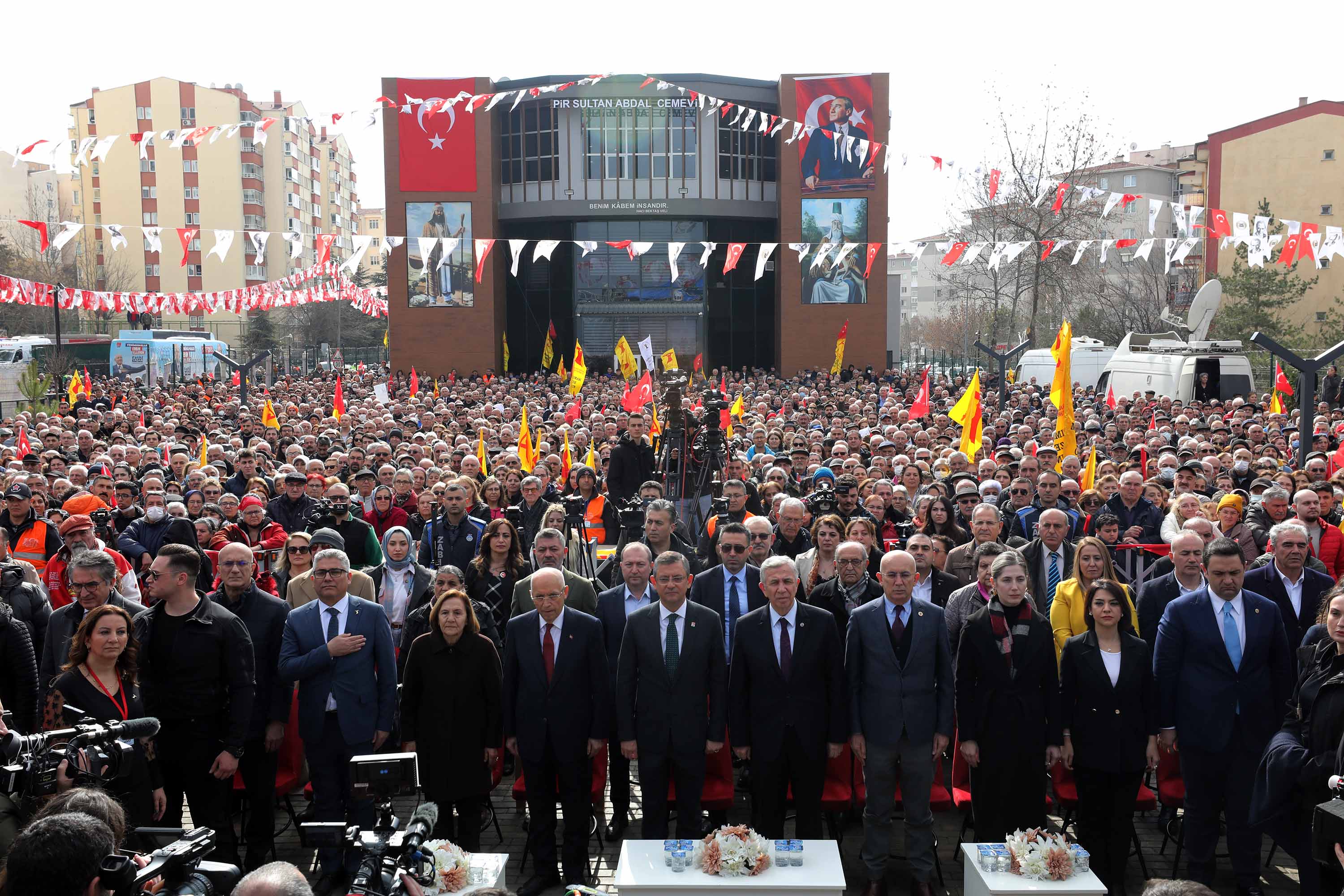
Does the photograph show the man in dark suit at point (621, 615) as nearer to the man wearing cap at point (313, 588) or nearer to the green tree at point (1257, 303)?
the man wearing cap at point (313, 588)

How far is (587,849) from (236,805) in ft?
7.31

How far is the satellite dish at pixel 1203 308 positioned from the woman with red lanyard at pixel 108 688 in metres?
27.9

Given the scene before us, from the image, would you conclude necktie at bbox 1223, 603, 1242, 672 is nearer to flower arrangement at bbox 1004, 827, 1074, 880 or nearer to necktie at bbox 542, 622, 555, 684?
flower arrangement at bbox 1004, 827, 1074, 880

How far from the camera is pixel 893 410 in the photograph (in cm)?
2097

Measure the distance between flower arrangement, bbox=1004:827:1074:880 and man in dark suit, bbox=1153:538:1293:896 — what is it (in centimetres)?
110

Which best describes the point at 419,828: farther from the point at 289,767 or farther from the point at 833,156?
the point at 833,156

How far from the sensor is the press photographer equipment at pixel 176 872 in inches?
121

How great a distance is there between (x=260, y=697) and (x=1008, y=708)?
416 centimetres

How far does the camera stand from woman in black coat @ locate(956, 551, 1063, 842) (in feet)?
19.8

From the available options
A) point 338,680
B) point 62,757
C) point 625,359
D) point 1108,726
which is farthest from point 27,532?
point 625,359

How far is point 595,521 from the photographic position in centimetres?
1170

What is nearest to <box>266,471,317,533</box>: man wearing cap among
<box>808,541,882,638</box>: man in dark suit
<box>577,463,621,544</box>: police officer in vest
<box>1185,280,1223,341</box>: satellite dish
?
<box>577,463,621,544</box>: police officer in vest

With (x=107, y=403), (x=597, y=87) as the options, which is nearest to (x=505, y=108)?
(x=597, y=87)

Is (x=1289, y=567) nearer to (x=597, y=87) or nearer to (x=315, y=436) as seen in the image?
(x=315, y=436)
